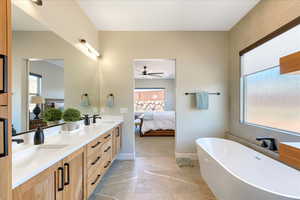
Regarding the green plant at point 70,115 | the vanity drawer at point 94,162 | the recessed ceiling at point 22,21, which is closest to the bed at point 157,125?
the vanity drawer at point 94,162

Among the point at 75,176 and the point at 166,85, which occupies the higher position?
the point at 166,85

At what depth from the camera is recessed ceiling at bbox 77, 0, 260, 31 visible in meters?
2.63

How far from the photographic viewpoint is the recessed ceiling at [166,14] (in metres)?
2.63

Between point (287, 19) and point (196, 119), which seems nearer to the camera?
point (287, 19)

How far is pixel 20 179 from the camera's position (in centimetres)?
92

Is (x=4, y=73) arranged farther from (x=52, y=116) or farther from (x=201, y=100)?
(x=201, y=100)

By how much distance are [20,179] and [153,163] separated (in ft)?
8.98

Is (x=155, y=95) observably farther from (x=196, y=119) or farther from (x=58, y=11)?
(x=58, y=11)

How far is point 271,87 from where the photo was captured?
242cm

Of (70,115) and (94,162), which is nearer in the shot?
(94,162)

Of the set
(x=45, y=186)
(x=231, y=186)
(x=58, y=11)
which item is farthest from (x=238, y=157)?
(x=58, y=11)

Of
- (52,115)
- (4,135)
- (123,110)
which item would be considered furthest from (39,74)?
(123,110)

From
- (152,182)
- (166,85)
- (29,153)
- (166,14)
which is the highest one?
(166,14)

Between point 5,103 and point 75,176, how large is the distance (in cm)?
104
